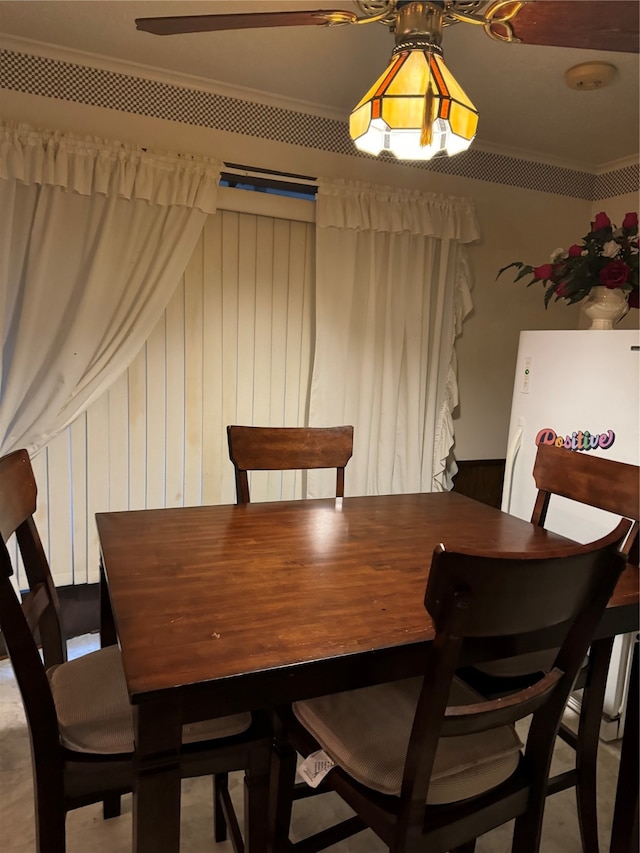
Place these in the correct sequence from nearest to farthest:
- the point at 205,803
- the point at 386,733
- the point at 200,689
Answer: the point at 200,689 → the point at 386,733 → the point at 205,803

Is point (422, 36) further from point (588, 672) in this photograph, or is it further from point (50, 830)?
point (50, 830)

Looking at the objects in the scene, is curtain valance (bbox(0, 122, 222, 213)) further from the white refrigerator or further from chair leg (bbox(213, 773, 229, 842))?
chair leg (bbox(213, 773, 229, 842))

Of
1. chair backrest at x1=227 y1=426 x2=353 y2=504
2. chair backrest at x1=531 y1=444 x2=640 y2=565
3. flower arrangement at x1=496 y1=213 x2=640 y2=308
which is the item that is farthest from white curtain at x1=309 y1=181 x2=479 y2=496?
chair backrest at x1=531 y1=444 x2=640 y2=565

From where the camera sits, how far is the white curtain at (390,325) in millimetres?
2787

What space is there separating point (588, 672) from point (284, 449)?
1.15 m

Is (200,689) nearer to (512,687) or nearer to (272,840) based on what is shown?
(272,840)

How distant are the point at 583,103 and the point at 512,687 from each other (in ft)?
8.01

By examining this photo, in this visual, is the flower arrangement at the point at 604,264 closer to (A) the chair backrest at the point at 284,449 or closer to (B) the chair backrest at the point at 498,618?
(A) the chair backrest at the point at 284,449

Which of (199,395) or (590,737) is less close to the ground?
(199,395)

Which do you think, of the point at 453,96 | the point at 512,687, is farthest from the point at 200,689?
the point at 453,96

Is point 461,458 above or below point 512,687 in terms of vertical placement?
above

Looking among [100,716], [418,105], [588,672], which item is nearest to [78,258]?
[418,105]

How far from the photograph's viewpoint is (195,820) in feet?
5.28

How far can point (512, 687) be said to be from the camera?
1453 millimetres
